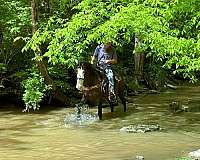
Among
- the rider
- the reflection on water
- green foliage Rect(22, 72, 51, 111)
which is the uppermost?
the rider

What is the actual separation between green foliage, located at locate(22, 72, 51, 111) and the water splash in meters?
1.26

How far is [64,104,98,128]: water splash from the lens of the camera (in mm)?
13375

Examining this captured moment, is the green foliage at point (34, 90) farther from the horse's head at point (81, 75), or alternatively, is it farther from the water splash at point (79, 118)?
the horse's head at point (81, 75)

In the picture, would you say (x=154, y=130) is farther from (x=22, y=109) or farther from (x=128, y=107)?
(x=22, y=109)

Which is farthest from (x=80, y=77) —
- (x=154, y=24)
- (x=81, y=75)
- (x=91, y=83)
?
(x=154, y=24)

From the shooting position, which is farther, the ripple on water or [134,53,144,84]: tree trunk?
[134,53,144,84]: tree trunk

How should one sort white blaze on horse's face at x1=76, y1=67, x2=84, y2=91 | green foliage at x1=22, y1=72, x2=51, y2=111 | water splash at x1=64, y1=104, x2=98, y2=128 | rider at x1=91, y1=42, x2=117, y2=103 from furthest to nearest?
green foliage at x1=22, y1=72, x2=51, y2=111, rider at x1=91, y1=42, x2=117, y2=103, water splash at x1=64, y1=104, x2=98, y2=128, white blaze on horse's face at x1=76, y1=67, x2=84, y2=91

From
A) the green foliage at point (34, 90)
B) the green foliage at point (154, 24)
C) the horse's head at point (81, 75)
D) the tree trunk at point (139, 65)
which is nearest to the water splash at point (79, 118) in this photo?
→ the horse's head at point (81, 75)

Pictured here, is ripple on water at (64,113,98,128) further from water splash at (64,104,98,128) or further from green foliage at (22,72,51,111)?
green foliage at (22,72,51,111)

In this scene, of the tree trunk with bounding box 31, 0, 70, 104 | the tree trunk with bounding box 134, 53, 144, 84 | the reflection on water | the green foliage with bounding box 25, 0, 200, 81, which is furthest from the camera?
the tree trunk with bounding box 134, 53, 144, 84

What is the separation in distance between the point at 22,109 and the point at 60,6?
4.03m

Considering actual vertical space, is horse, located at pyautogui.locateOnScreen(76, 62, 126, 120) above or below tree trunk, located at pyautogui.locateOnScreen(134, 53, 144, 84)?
below

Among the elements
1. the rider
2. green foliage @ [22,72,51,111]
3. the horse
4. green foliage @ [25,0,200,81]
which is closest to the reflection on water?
green foliage @ [22,72,51,111]

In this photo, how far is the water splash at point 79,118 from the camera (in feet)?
43.9
